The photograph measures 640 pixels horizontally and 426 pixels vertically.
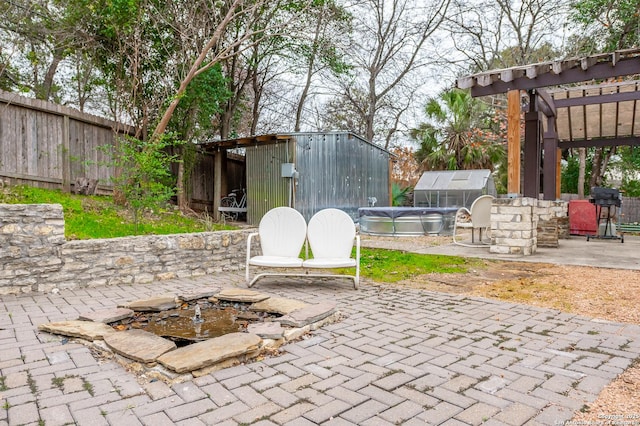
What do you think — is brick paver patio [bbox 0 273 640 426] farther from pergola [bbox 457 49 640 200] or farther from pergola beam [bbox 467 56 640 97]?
pergola beam [bbox 467 56 640 97]

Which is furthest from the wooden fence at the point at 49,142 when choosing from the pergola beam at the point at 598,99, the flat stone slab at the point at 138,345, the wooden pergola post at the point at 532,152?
the pergola beam at the point at 598,99

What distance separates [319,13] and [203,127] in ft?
16.3

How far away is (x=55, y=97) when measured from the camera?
46.1 ft

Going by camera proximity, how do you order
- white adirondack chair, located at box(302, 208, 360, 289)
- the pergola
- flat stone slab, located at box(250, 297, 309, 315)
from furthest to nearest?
the pergola, white adirondack chair, located at box(302, 208, 360, 289), flat stone slab, located at box(250, 297, 309, 315)

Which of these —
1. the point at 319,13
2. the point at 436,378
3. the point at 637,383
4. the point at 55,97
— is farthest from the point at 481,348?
the point at 55,97

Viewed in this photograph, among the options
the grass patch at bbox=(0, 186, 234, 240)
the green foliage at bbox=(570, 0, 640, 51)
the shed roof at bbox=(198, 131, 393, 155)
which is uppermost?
the green foliage at bbox=(570, 0, 640, 51)

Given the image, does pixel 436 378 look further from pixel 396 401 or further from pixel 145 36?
pixel 145 36

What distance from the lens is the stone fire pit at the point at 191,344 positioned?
2369mm

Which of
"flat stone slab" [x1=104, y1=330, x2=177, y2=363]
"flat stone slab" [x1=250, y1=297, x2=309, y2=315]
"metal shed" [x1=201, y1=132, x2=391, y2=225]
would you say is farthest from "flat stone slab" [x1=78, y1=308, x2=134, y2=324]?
"metal shed" [x1=201, y1=132, x2=391, y2=225]

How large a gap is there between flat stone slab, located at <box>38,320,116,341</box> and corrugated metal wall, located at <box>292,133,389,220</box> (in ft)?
28.3

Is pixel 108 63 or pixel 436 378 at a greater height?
pixel 108 63

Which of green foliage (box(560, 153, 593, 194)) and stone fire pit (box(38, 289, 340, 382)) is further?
green foliage (box(560, 153, 593, 194))

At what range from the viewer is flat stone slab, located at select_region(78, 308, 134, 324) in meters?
3.21

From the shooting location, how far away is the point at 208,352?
8.06ft
